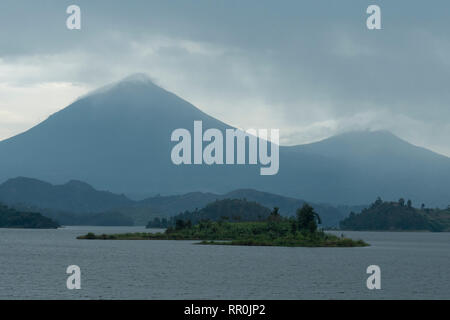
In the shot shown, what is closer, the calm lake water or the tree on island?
the calm lake water

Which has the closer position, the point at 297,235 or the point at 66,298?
the point at 66,298

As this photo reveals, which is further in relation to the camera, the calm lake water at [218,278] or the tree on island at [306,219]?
the tree on island at [306,219]

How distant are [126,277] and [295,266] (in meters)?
32.0

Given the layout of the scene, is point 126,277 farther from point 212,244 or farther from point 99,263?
point 212,244

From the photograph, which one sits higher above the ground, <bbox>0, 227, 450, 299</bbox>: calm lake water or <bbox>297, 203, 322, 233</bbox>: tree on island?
<bbox>297, 203, 322, 233</bbox>: tree on island

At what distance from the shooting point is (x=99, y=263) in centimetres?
11325

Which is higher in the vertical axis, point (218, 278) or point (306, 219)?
point (306, 219)

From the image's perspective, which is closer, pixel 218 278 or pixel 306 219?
pixel 218 278

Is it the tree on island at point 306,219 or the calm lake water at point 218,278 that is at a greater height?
the tree on island at point 306,219
